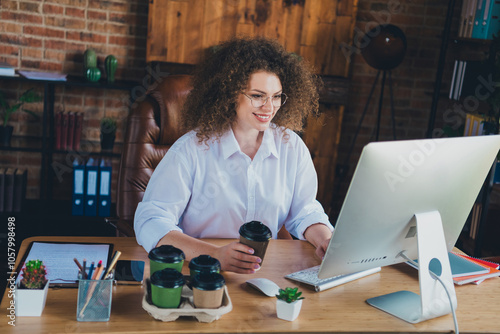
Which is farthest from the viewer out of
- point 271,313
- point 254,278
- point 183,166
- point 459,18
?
point 459,18

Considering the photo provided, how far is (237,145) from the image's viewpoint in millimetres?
1909

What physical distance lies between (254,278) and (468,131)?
254 cm

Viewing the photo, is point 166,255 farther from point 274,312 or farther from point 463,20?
point 463,20

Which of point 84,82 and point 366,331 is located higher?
point 84,82

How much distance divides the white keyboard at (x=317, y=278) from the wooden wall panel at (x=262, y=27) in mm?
2055

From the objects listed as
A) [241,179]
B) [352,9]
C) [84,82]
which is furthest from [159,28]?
[241,179]

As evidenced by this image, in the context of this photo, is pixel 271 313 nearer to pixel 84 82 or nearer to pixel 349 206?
pixel 349 206

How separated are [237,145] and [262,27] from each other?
195 centimetres

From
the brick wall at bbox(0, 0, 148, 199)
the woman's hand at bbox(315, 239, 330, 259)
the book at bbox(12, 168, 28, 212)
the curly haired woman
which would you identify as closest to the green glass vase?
the brick wall at bbox(0, 0, 148, 199)

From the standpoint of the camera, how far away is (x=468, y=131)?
356 centimetres

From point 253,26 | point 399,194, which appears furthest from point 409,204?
point 253,26

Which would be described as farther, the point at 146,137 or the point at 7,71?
the point at 7,71

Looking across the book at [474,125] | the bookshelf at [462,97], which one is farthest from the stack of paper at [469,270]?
the book at [474,125]

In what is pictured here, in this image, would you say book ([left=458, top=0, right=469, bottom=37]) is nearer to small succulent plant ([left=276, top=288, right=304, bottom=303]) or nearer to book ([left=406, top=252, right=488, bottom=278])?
book ([left=406, top=252, right=488, bottom=278])
